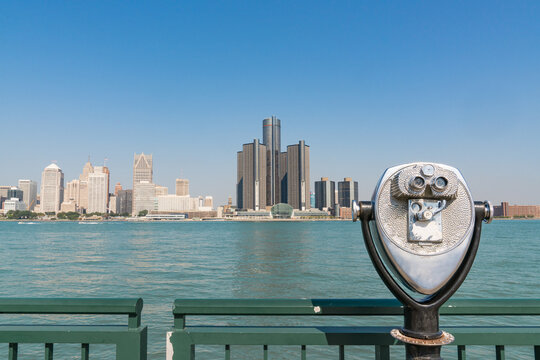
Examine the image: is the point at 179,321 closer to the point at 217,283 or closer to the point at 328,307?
the point at 328,307

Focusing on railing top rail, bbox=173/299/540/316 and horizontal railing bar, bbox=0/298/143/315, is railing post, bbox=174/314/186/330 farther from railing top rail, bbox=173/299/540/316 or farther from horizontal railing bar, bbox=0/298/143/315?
horizontal railing bar, bbox=0/298/143/315

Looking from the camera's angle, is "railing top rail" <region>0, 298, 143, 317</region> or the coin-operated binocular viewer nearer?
the coin-operated binocular viewer

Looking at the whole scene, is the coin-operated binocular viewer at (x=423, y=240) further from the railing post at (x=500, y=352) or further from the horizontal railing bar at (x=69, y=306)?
the horizontal railing bar at (x=69, y=306)

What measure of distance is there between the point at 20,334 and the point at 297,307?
1.45m

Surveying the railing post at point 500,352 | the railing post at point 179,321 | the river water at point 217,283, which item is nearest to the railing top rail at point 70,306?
the railing post at point 179,321

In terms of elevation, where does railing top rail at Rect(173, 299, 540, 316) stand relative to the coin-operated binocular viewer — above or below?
below

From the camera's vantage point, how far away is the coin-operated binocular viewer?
181cm

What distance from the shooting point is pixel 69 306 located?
2.07 m

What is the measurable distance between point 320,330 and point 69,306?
1310 mm

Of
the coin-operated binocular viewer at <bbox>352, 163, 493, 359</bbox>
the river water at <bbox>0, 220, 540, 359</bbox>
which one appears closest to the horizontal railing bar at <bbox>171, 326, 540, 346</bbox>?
the coin-operated binocular viewer at <bbox>352, 163, 493, 359</bbox>

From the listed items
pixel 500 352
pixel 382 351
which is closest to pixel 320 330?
pixel 382 351

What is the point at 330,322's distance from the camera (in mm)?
11961

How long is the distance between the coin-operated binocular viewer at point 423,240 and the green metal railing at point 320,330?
238mm

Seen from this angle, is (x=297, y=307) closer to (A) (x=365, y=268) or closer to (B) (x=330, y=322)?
(B) (x=330, y=322)
